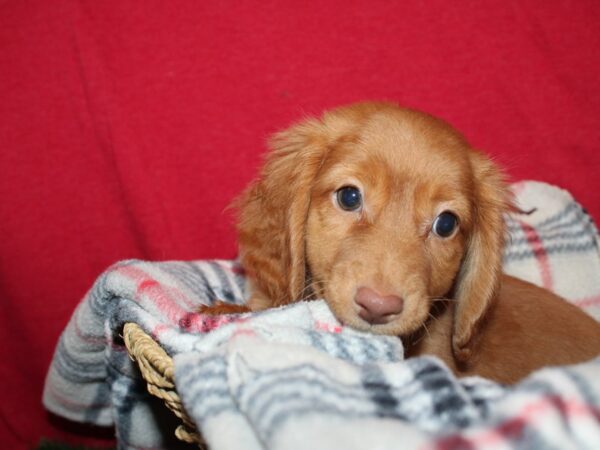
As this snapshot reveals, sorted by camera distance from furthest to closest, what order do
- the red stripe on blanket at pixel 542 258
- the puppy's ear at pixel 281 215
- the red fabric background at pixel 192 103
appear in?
the red stripe on blanket at pixel 542 258 < the red fabric background at pixel 192 103 < the puppy's ear at pixel 281 215

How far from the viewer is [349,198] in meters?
2.17

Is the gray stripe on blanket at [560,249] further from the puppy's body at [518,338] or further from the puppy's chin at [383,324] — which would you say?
the puppy's chin at [383,324]

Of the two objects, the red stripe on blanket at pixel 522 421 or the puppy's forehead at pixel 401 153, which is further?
the puppy's forehead at pixel 401 153

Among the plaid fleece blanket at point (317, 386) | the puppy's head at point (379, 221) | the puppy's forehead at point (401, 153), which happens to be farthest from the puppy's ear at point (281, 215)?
the plaid fleece blanket at point (317, 386)

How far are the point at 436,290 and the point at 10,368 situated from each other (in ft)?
6.64

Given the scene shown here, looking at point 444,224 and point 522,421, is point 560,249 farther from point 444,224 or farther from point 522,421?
point 522,421

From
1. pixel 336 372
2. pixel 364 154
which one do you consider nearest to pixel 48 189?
pixel 364 154

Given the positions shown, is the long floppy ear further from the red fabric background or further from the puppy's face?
the red fabric background

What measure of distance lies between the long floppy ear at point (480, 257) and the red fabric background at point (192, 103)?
0.70m

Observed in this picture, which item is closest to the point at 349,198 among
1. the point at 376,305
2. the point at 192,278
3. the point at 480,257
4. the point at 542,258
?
the point at 376,305

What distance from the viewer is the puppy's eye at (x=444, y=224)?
223 cm

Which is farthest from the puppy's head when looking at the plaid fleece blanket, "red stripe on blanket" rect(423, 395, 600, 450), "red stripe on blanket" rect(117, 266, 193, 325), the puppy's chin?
"red stripe on blanket" rect(423, 395, 600, 450)

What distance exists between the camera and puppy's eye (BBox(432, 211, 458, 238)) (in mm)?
2227

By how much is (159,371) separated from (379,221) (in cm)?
88
